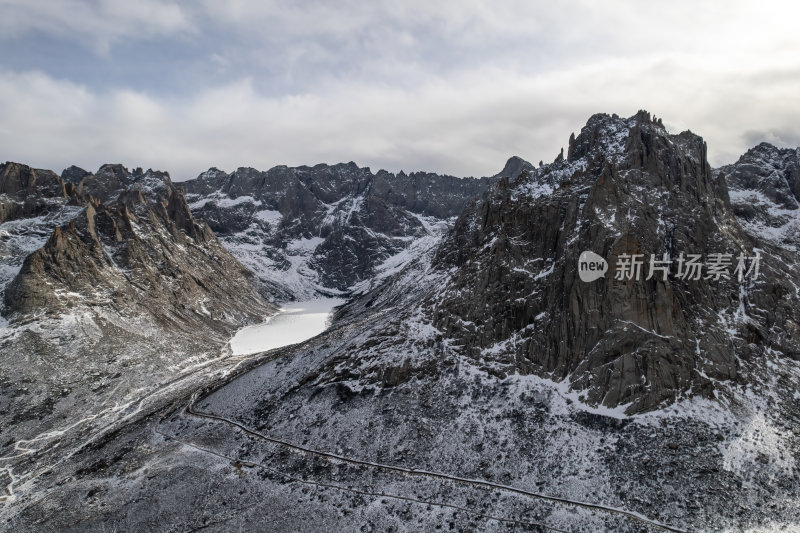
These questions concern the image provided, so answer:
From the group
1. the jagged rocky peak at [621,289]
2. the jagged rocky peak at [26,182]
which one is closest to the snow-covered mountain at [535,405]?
the jagged rocky peak at [621,289]

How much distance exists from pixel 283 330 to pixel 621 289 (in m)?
105

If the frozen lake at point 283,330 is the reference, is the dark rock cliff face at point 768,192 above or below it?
above

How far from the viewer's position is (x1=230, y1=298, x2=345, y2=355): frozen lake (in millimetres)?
117688

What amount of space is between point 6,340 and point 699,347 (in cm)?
10174

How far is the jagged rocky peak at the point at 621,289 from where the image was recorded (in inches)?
2032

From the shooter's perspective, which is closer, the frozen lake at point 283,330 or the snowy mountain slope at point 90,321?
the snowy mountain slope at point 90,321

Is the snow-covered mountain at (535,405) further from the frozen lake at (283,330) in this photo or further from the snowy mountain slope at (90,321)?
the frozen lake at (283,330)

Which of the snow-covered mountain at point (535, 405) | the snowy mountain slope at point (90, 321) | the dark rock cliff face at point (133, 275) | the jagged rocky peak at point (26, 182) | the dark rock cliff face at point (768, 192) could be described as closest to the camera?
the snow-covered mountain at point (535, 405)

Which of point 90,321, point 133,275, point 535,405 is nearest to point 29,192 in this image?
point 133,275

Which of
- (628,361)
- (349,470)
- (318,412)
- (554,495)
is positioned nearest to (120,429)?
(318,412)

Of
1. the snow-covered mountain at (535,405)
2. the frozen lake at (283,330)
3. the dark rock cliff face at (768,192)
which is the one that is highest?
the dark rock cliff face at (768,192)

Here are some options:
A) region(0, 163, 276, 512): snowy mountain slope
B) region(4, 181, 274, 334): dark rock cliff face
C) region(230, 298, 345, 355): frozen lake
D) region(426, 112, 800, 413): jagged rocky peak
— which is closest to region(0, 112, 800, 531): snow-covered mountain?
region(426, 112, 800, 413): jagged rocky peak

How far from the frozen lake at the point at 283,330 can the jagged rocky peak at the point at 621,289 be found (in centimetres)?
6080

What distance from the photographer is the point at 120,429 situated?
201 ft
